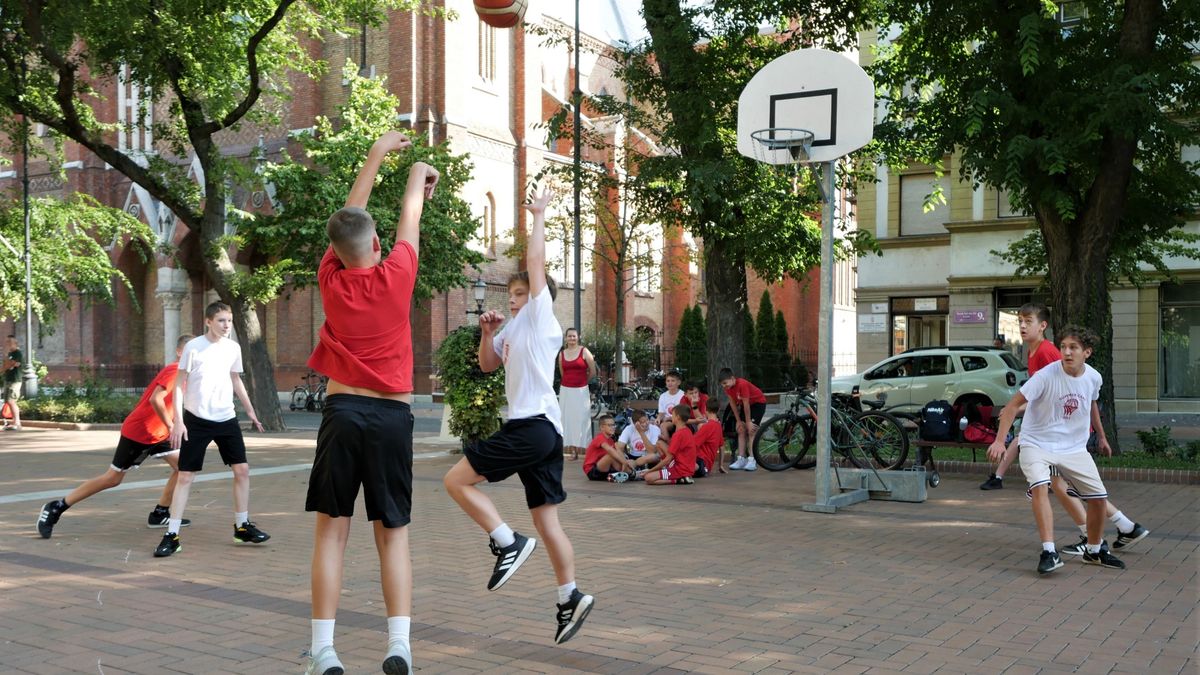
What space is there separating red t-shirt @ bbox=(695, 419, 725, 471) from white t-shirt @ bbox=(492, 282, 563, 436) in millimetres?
7148

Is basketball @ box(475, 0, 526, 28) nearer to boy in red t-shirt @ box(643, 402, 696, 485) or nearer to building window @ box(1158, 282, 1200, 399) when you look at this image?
boy in red t-shirt @ box(643, 402, 696, 485)

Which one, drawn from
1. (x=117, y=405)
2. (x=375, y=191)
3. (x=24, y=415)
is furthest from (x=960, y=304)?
(x=24, y=415)

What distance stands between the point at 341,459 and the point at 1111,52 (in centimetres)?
1289

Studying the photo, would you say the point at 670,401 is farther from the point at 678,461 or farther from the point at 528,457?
the point at 528,457

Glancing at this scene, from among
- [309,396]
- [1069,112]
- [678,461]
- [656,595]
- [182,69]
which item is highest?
[182,69]

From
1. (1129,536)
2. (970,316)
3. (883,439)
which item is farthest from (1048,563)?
(970,316)

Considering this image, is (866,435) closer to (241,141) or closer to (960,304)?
(960,304)

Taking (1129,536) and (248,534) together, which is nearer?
(1129,536)

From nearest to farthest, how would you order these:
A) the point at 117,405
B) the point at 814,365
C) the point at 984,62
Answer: the point at 984,62 < the point at 117,405 < the point at 814,365

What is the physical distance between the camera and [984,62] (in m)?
13.2

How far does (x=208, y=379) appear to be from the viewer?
7.77 metres

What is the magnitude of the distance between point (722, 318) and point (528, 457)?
12192mm

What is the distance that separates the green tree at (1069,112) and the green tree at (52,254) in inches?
891

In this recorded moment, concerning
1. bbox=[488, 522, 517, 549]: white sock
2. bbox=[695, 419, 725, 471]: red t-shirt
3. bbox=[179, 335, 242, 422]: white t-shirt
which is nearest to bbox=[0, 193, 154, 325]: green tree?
bbox=[695, 419, 725, 471]: red t-shirt
